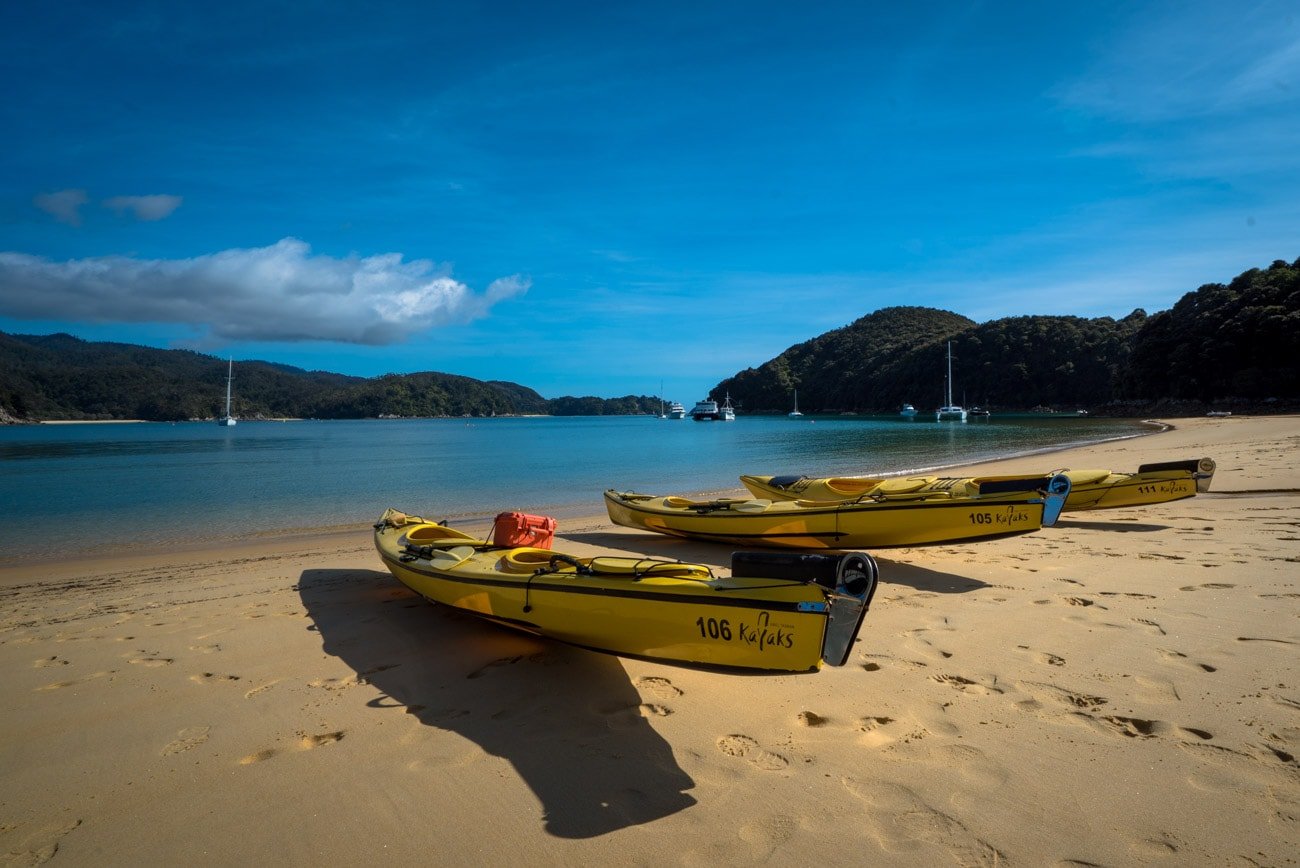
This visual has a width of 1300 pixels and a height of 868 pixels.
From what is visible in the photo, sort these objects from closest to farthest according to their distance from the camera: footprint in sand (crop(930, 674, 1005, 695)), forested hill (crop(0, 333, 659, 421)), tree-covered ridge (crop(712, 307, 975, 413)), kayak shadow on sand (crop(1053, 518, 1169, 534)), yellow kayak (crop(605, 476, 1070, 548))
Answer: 1. footprint in sand (crop(930, 674, 1005, 695))
2. yellow kayak (crop(605, 476, 1070, 548))
3. kayak shadow on sand (crop(1053, 518, 1169, 534))
4. forested hill (crop(0, 333, 659, 421))
5. tree-covered ridge (crop(712, 307, 975, 413))

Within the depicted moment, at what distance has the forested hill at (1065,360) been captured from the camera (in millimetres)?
49938

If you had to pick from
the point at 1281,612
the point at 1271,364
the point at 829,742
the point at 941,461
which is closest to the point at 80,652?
the point at 829,742

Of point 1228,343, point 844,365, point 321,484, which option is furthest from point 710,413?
point 321,484

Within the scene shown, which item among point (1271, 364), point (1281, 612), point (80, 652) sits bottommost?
point (80, 652)

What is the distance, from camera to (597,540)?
Answer: 9.42m

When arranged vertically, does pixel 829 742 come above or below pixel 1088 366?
below

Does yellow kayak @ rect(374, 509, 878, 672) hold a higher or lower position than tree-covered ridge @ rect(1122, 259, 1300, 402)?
lower

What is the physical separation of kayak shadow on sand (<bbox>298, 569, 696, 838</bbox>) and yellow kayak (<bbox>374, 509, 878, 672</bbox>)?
287 millimetres

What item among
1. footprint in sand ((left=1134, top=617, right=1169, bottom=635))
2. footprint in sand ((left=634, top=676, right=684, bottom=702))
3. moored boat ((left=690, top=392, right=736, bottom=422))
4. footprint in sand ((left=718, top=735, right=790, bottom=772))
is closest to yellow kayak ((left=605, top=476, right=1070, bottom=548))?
footprint in sand ((left=1134, top=617, right=1169, bottom=635))

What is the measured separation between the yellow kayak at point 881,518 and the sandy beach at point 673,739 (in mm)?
722

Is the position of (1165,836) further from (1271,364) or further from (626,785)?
(1271,364)

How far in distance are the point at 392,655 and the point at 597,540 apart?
4932 millimetres

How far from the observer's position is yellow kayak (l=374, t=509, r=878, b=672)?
3090 millimetres

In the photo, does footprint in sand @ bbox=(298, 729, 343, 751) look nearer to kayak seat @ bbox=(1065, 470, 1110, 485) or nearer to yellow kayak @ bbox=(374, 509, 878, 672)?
yellow kayak @ bbox=(374, 509, 878, 672)
